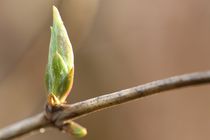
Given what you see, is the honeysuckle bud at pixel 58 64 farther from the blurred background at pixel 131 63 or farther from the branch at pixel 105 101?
the blurred background at pixel 131 63

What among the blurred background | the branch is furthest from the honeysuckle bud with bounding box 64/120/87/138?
the blurred background

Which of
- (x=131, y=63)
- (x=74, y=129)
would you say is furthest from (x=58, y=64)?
(x=131, y=63)

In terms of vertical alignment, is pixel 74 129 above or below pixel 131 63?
below

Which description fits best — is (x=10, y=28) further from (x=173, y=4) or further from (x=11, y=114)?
(x=173, y=4)

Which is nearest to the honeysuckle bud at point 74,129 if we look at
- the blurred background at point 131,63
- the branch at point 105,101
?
the branch at point 105,101

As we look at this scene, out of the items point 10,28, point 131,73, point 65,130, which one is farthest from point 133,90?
point 131,73

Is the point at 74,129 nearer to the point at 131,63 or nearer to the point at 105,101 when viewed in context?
the point at 105,101

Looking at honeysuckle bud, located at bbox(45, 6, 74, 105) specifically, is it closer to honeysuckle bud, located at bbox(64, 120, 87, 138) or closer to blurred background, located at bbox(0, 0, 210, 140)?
honeysuckle bud, located at bbox(64, 120, 87, 138)
